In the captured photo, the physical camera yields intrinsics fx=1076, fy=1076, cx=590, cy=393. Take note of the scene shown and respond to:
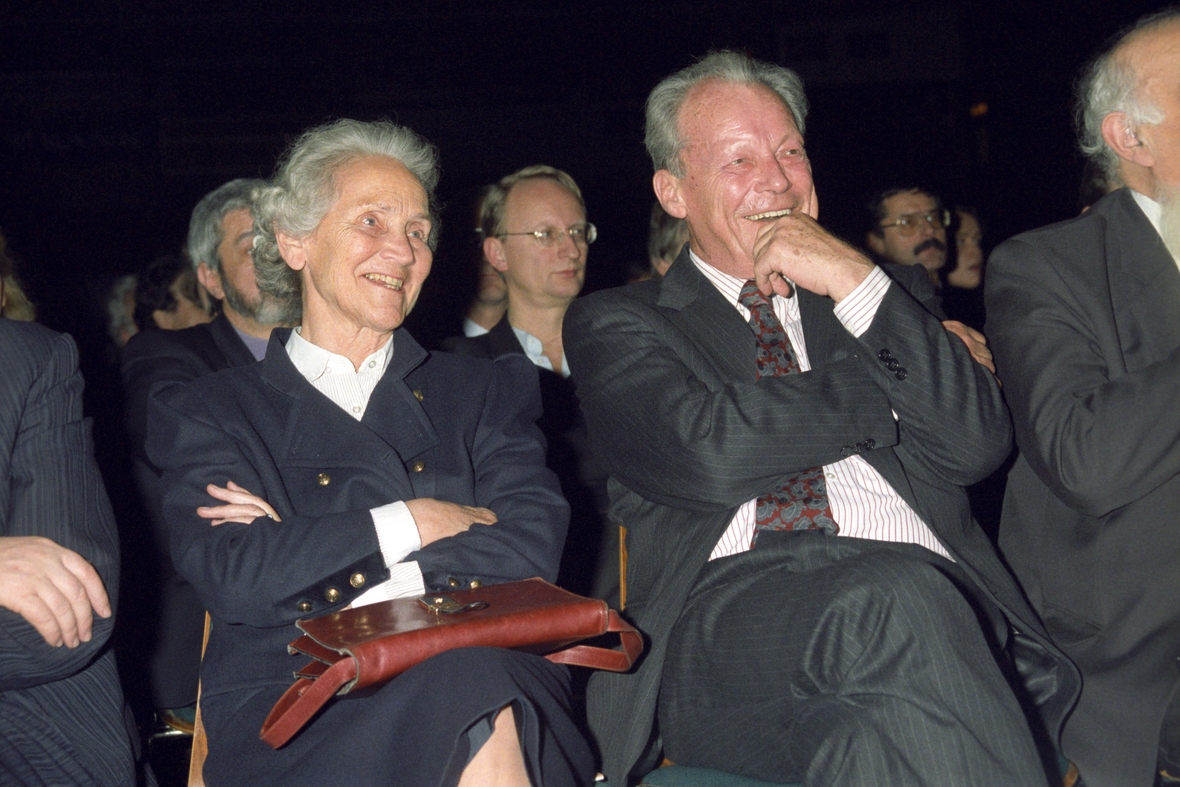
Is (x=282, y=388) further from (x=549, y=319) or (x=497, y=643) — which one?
(x=549, y=319)

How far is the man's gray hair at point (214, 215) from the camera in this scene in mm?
3662

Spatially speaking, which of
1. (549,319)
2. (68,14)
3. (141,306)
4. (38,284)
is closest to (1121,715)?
(549,319)

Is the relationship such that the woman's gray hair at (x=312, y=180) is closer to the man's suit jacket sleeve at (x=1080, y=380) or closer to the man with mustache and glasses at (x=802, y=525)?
the man with mustache and glasses at (x=802, y=525)

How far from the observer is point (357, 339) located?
2.30m

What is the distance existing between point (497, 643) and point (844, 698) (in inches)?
21.6

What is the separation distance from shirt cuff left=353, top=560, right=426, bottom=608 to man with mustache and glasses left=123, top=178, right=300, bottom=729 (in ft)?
2.61

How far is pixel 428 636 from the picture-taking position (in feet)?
5.19

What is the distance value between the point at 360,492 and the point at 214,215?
1.99 metres

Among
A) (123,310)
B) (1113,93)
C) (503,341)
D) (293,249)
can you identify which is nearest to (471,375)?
(293,249)

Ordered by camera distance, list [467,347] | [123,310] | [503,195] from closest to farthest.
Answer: [467,347] → [503,195] → [123,310]

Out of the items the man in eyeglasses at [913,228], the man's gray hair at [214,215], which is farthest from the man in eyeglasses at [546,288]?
the man in eyeglasses at [913,228]

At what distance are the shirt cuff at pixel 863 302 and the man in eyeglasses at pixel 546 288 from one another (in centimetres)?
133

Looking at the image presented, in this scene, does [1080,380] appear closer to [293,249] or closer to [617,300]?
[617,300]

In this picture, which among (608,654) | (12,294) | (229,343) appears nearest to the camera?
(608,654)
